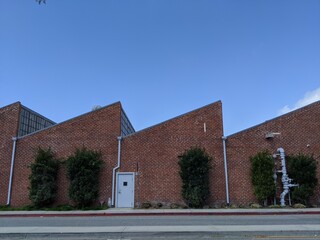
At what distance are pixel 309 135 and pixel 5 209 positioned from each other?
18806 mm

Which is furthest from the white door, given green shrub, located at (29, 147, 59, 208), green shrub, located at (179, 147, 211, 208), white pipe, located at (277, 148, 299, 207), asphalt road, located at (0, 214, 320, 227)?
white pipe, located at (277, 148, 299, 207)

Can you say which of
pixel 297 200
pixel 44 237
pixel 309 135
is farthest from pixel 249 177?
pixel 44 237

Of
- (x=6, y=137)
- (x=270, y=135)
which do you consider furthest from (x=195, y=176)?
(x=6, y=137)

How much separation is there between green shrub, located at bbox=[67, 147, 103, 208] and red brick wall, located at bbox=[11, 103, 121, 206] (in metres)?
0.75

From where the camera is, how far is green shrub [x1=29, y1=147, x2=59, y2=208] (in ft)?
59.7

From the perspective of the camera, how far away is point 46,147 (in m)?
20.0

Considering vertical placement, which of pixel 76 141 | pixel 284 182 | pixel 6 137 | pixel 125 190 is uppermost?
pixel 6 137

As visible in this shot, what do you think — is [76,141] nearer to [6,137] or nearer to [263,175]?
[6,137]

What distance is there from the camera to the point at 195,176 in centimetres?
1862

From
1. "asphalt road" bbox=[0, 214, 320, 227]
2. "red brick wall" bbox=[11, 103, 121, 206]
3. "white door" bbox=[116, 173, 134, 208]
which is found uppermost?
"red brick wall" bbox=[11, 103, 121, 206]

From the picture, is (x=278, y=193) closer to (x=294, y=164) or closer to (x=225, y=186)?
(x=294, y=164)

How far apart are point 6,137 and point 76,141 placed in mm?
4421

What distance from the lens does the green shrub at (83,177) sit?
18.2m

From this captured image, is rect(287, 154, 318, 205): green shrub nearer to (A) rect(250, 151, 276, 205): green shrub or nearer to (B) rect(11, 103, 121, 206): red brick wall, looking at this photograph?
(A) rect(250, 151, 276, 205): green shrub
